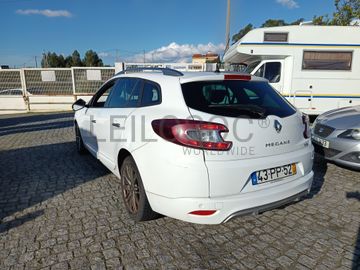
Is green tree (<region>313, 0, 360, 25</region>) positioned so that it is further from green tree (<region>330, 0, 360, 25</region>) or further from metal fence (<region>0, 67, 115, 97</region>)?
metal fence (<region>0, 67, 115, 97</region>)

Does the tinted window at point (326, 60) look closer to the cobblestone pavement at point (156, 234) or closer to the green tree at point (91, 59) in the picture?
the cobblestone pavement at point (156, 234)

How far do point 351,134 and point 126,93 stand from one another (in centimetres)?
342

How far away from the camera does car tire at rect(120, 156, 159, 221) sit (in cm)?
268

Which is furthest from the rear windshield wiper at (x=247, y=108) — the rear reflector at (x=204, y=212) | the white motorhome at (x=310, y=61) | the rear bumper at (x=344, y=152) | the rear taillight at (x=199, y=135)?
the white motorhome at (x=310, y=61)

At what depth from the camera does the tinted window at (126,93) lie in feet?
10.2

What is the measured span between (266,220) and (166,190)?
4.60 ft

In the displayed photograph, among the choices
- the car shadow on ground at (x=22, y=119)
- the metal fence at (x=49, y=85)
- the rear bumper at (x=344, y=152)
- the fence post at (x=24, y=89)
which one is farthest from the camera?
the metal fence at (x=49, y=85)

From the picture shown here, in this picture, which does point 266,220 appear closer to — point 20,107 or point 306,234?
point 306,234

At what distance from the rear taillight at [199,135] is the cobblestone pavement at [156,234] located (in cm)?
105

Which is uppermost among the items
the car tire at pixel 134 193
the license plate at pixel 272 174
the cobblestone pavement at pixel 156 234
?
the license plate at pixel 272 174

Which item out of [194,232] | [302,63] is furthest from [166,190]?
[302,63]

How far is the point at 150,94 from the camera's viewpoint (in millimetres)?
2842

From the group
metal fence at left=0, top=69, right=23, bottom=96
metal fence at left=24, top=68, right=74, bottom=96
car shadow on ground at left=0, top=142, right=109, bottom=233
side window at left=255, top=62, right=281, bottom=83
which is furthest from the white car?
metal fence at left=0, top=69, right=23, bottom=96

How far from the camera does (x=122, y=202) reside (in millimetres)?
3436
